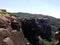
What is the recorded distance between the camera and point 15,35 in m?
57.1

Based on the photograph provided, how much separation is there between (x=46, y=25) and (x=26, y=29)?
43.0 metres

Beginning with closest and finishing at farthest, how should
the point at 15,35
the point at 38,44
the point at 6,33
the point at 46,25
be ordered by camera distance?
the point at 6,33 → the point at 15,35 → the point at 38,44 → the point at 46,25

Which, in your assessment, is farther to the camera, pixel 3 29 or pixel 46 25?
pixel 46 25

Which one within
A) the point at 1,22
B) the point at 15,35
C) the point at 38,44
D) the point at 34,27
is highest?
the point at 1,22

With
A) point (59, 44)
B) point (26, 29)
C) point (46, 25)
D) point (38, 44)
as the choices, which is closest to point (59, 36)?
point (59, 44)

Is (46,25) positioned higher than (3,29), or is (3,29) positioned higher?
(3,29)

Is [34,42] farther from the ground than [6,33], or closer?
closer

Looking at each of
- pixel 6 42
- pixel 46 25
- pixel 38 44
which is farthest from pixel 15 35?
pixel 46 25

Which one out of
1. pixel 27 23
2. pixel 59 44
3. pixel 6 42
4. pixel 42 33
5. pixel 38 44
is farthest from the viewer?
pixel 42 33

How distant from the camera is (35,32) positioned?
155125mm

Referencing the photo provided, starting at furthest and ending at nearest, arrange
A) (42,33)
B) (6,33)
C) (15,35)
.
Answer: (42,33) < (15,35) < (6,33)

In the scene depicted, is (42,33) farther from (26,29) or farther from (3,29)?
(3,29)

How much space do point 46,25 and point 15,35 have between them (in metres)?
139

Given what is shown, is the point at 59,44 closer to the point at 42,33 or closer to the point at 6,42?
the point at 6,42
